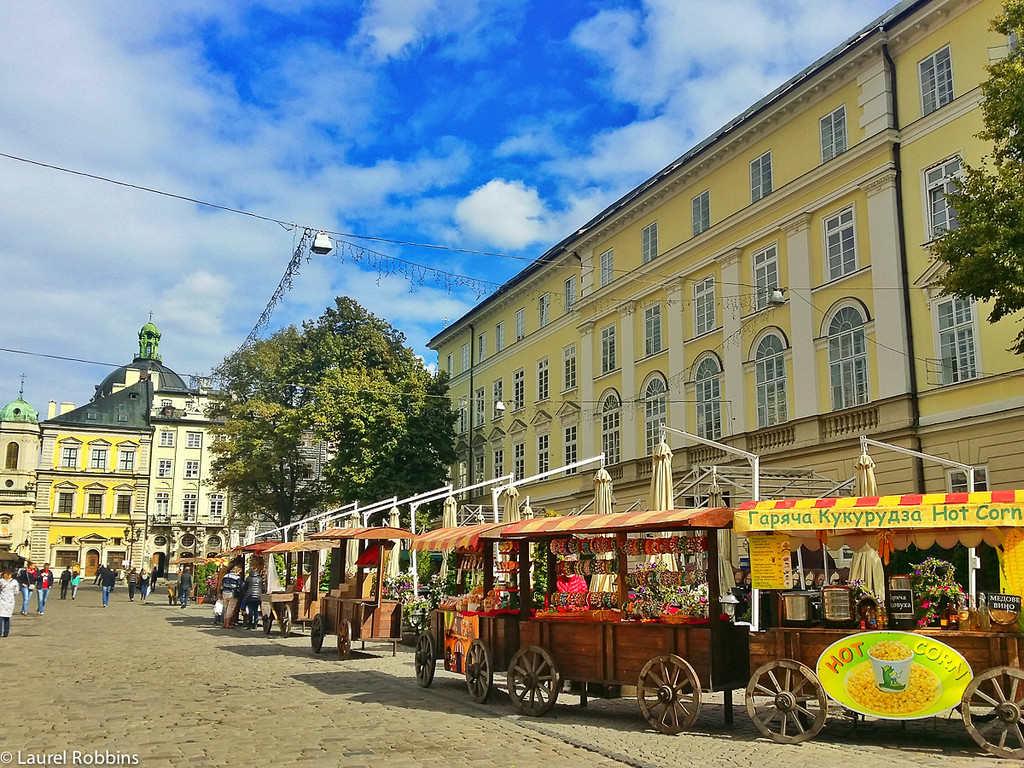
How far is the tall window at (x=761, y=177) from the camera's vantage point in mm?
27156

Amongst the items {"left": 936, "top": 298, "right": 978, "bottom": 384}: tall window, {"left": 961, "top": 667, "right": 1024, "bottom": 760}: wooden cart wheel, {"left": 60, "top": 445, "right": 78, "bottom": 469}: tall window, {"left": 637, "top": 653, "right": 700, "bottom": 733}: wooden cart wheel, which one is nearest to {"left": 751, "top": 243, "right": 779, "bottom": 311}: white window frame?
{"left": 936, "top": 298, "right": 978, "bottom": 384}: tall window

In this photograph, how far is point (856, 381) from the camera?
77.2 ft

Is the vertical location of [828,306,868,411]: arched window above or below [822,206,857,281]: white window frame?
below

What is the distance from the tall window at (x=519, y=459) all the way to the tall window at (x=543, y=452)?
1349 mm

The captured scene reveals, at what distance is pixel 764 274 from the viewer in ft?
88.9

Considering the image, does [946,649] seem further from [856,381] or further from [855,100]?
[855,100]

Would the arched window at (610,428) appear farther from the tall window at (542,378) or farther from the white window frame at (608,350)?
the tall window at (542,378)

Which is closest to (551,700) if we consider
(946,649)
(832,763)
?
(832,763)

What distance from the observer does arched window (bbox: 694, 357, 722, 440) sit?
93.1 feet

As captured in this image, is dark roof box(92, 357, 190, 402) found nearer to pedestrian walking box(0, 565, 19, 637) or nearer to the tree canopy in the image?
the tree canopy

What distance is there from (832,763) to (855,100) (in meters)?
19.9

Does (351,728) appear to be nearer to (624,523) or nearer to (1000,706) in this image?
(624,523)

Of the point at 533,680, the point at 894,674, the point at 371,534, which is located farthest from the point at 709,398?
the point at 894,674

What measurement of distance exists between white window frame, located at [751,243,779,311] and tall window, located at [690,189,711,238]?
9.16 feet
